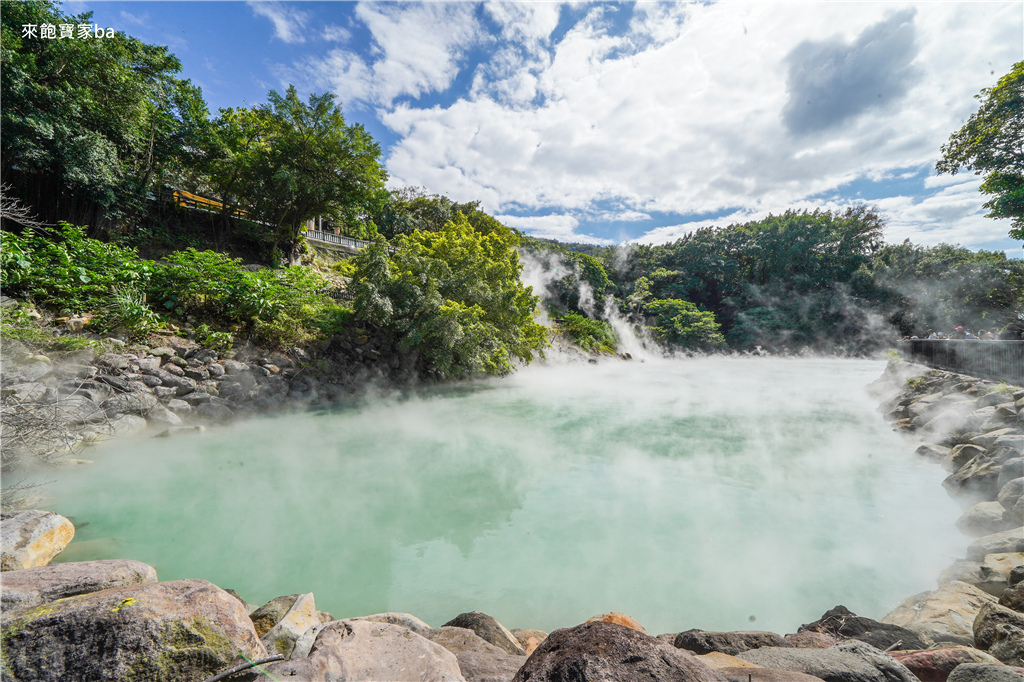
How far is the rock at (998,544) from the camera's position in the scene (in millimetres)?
3230

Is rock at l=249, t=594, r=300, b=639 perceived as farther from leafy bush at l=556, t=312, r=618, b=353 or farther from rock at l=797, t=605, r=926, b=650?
leafy bush at l=556, t=312, r=618, b=353

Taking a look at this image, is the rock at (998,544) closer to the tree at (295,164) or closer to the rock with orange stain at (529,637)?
the rock with orange stain at (529,637)

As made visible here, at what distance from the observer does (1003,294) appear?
1859 centimetres

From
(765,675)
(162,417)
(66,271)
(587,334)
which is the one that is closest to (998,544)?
(765,675)

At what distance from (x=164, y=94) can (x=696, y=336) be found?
2847 cm

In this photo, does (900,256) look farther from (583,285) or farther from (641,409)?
(641,409)

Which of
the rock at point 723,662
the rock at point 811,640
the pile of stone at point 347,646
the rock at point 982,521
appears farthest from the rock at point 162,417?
the rock at point 982,521

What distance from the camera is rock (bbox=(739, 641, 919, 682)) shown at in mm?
1580

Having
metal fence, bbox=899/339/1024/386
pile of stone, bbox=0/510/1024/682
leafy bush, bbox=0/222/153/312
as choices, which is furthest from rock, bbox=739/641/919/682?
leafy bush, bbox=0/222/153/312

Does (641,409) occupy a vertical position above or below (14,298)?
below

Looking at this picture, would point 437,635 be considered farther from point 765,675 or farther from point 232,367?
point 232,367

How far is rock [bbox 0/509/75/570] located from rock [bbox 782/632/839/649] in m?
4.85

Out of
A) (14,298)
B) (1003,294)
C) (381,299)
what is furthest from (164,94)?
(1003,294)

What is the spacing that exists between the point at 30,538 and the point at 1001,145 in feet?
55.9
